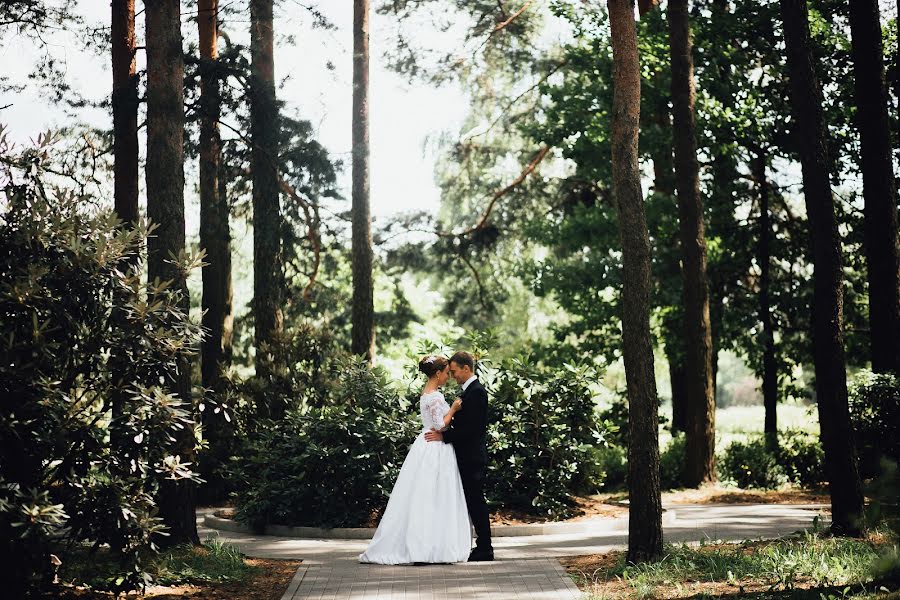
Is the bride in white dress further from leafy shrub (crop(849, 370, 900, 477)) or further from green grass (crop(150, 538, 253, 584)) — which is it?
leafy shrub (crop(849, 370, 900, 477))

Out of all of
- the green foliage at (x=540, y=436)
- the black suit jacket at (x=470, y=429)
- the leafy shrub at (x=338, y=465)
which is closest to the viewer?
the black suit jacket at (x=470, y=429)

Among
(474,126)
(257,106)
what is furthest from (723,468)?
(474,126)

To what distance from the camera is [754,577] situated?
9117 millimetres

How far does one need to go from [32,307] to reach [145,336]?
106 cm

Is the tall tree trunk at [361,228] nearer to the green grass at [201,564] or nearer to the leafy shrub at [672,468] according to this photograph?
the leafy shrub at [672,468]

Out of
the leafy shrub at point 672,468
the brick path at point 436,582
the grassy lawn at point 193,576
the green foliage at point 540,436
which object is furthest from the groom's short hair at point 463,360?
the leafy shrub at point 672,468

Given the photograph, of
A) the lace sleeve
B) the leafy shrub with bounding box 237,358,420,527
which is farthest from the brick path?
the leafy shrub with bounding box 237,358,420,527

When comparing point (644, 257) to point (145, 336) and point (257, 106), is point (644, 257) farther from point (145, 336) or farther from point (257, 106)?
point (257, 106)

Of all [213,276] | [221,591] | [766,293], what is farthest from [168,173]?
[766,293]

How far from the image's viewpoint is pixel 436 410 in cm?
1140

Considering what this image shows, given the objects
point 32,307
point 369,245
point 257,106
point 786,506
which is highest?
A: point 257,106

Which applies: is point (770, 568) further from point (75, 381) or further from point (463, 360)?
point (75, 381)

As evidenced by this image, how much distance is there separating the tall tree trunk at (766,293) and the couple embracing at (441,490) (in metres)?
14.8

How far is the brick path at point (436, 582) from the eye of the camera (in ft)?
29.2
